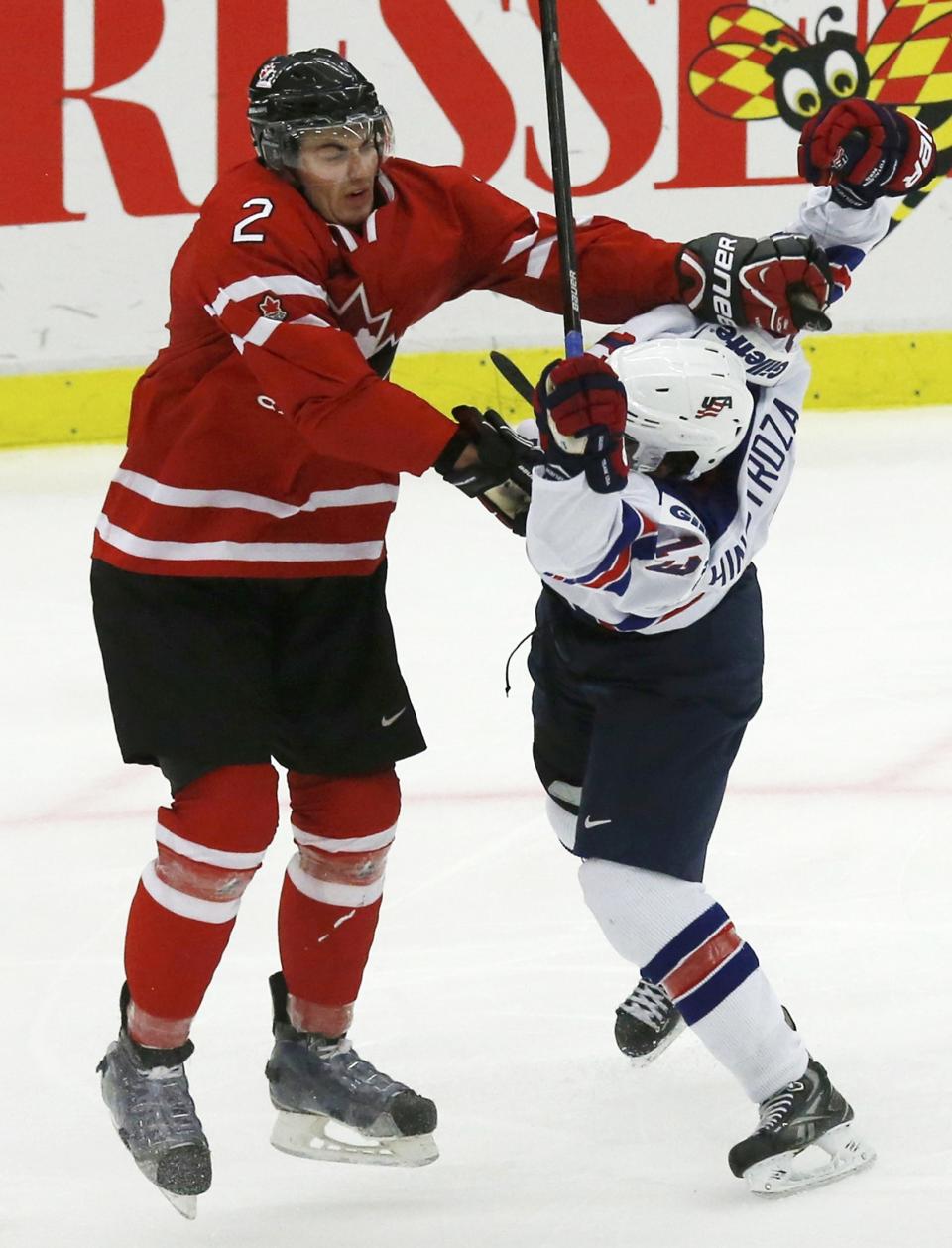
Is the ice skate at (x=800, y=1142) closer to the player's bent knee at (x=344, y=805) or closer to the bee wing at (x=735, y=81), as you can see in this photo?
the player's bent knee at (x=344, y=805)

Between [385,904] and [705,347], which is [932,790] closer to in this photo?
[385,904]

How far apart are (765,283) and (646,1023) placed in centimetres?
90

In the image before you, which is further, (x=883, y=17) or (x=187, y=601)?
(x=883, y=17)

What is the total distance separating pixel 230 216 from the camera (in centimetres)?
214

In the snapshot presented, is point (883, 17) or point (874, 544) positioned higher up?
point (883, 17)

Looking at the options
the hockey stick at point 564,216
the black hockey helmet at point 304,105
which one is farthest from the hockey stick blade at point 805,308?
the black hockey helmet at point 304,105

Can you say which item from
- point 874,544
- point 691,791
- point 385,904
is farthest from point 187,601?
point 874,544

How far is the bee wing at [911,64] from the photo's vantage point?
5.98m

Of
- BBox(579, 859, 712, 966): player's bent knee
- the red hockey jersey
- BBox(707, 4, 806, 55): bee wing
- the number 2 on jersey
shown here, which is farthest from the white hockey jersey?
BBox(707, 4, 806, 55): bee wing

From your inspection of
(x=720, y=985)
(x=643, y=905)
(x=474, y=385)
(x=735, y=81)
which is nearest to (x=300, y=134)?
(x=643, y=905)

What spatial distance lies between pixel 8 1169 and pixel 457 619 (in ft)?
7.35

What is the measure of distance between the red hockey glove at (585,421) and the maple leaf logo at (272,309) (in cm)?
27

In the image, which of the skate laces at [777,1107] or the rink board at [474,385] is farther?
the rink board at [474,385]

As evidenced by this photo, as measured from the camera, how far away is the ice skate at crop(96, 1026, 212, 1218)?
2.19 metres
